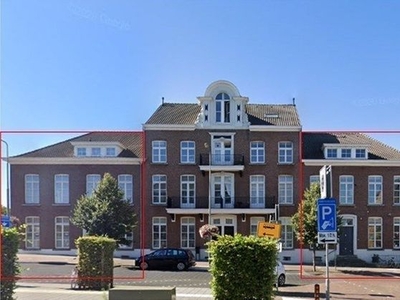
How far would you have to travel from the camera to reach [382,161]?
27.9 m

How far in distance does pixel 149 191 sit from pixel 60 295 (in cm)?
1809

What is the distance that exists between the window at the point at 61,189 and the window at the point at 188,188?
664 inches

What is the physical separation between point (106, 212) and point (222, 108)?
14.1 metres

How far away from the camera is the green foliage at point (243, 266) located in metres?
7.56

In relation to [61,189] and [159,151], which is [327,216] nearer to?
[61,189]

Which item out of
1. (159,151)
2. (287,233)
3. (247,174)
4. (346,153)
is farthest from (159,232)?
(346,153)

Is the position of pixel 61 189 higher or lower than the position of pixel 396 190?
higher

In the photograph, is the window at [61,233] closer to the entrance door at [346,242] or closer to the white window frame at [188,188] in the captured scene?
the white window frame at [188,188]

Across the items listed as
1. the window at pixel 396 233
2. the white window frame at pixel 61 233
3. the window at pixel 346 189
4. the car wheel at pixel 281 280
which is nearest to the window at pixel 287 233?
the window at pixel 346 189

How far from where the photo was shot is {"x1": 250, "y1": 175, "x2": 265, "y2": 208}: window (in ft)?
98.4

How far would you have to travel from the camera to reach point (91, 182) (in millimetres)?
15625

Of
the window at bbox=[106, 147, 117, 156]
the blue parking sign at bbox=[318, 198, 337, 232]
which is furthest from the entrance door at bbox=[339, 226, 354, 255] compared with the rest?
the blue parking sign at bbox=[318, 198, 337, 232]

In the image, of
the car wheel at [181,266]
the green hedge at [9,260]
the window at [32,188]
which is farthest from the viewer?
the car wheel at [181,266]

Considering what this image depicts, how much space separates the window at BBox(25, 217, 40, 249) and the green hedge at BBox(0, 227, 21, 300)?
2.61 m
